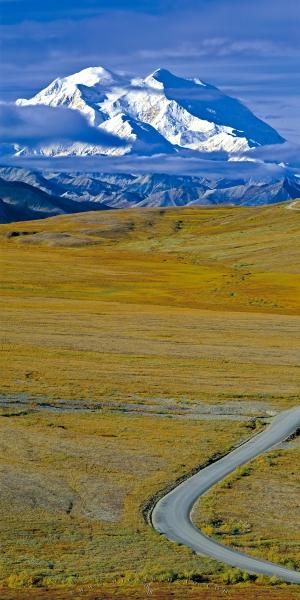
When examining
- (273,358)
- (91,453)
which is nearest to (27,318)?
(273,358)

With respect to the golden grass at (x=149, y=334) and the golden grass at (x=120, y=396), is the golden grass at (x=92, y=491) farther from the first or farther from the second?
the golden grass at (x=149, y=334)

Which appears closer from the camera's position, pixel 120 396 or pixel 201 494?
pixel 201 494

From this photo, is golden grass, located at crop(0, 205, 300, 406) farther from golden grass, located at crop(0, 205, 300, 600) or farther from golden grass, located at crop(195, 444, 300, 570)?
golden grass, located at crop(195, 444, 300, 570)

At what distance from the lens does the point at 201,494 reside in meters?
54.8

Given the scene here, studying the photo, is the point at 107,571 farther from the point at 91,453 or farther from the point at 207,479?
the point at 91,453

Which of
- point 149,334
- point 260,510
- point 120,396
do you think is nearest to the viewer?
point 260,510

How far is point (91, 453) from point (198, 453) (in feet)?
22.1

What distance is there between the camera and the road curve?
42.5 m

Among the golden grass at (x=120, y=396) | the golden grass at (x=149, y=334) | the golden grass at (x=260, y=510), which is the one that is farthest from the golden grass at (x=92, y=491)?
the golden grass at (x=149, y=334)

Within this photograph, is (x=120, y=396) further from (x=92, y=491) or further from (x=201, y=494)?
(x=201, y=494)

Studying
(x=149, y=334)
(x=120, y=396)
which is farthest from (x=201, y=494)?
(x=149, y=334)

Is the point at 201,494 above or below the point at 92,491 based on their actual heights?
below

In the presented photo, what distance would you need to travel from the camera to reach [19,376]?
90.1 meters

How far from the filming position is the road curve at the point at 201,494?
42469 millimetres
